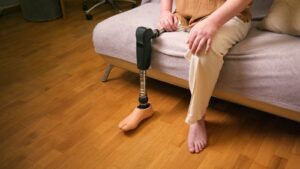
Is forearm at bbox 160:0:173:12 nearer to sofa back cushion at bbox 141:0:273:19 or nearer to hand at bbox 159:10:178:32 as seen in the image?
hand at bbox 159:10:178:32

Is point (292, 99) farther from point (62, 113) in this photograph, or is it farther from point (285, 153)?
point (62, 113)

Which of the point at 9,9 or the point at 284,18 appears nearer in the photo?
the point at 284,18

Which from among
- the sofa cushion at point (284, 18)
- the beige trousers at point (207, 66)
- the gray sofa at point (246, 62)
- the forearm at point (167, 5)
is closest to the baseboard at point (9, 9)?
the gray sofa at point (246, 62)

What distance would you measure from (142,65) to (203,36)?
32 centimetres

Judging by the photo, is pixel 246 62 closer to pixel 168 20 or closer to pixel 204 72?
pixel 204 72

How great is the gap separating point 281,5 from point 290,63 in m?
0.35

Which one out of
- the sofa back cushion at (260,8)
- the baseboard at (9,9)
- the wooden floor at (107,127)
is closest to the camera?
the wooden floor at (107,127)

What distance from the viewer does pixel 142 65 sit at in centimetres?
120

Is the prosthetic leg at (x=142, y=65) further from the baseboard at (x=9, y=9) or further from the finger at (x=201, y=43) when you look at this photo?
the baseboard at (x=9, y=9)

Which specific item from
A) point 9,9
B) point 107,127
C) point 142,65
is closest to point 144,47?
point 142,65

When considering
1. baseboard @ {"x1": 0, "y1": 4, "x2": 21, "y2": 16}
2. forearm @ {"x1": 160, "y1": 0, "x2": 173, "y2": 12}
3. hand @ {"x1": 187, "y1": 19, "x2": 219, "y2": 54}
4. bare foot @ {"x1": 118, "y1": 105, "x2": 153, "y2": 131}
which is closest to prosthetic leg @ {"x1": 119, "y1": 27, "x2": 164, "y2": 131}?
bare foot @ {"x1": 118, "y1": 105, "x2": 153, "y2": 131}

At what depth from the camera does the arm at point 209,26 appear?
0.97 metres

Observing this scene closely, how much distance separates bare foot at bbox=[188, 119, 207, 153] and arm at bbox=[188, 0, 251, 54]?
0.32 m

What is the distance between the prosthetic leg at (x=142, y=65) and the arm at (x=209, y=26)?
9.0 inches
